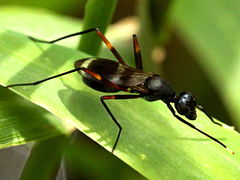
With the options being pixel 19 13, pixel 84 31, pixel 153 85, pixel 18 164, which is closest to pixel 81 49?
pixel 84 31

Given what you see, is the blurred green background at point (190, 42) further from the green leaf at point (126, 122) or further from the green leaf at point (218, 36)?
the green leaf at point (126, 122)

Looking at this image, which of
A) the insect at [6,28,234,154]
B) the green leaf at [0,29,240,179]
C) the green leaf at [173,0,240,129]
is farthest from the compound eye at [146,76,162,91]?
the green leaf at [173,0,240,129]

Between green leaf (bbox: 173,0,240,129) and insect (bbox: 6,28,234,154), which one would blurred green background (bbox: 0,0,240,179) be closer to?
green leaf (bbox: 173,0,240,129)

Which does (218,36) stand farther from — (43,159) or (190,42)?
(43,159)

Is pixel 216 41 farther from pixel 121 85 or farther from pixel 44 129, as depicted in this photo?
pixel 44 129

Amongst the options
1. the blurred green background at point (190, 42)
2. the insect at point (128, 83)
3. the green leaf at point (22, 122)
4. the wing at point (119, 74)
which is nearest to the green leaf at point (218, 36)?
the blurred green background at point (190, 42)

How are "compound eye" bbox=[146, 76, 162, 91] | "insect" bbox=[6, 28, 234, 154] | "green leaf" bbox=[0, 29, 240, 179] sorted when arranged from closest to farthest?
1. "green leaf" bbox=[0, 29, 240, 179]
2. "insect" bbox=[6, 28, 234, 154]
3. "compound eye" bbox=[146, 76, 162, 91]
